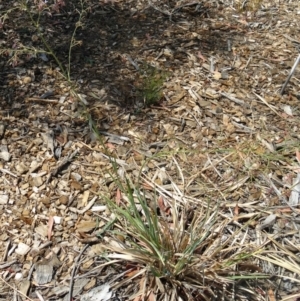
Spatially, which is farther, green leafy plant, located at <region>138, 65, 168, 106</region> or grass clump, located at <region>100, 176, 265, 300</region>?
green leafy plant, located at <region>138, 65, 168, 106</region>

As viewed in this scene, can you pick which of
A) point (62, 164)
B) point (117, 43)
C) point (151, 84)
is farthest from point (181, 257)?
point (117, 43)

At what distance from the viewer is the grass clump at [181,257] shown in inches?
73.8

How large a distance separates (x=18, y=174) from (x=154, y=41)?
125 centimetres

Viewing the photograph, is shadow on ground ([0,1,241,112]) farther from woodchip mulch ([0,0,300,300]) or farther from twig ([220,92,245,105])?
twig ([220,92,245,105])

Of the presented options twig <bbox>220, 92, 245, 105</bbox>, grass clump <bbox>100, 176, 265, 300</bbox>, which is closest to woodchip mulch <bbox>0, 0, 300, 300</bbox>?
twig <bbox>220, 92, 245, 105</bbox>

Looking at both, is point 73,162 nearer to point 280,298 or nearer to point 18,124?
point 18,124

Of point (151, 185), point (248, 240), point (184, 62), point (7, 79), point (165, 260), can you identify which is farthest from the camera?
point (184, 62)

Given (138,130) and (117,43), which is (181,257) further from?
(117,43)

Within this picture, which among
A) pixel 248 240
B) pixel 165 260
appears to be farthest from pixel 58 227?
pixel 248 240

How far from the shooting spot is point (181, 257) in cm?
191

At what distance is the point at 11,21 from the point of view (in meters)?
2.98

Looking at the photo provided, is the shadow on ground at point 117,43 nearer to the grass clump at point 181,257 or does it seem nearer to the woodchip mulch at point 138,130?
the woodchip mulch at point 138,130

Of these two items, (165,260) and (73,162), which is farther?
(73,162)

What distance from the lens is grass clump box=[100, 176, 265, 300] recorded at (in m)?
1.88
